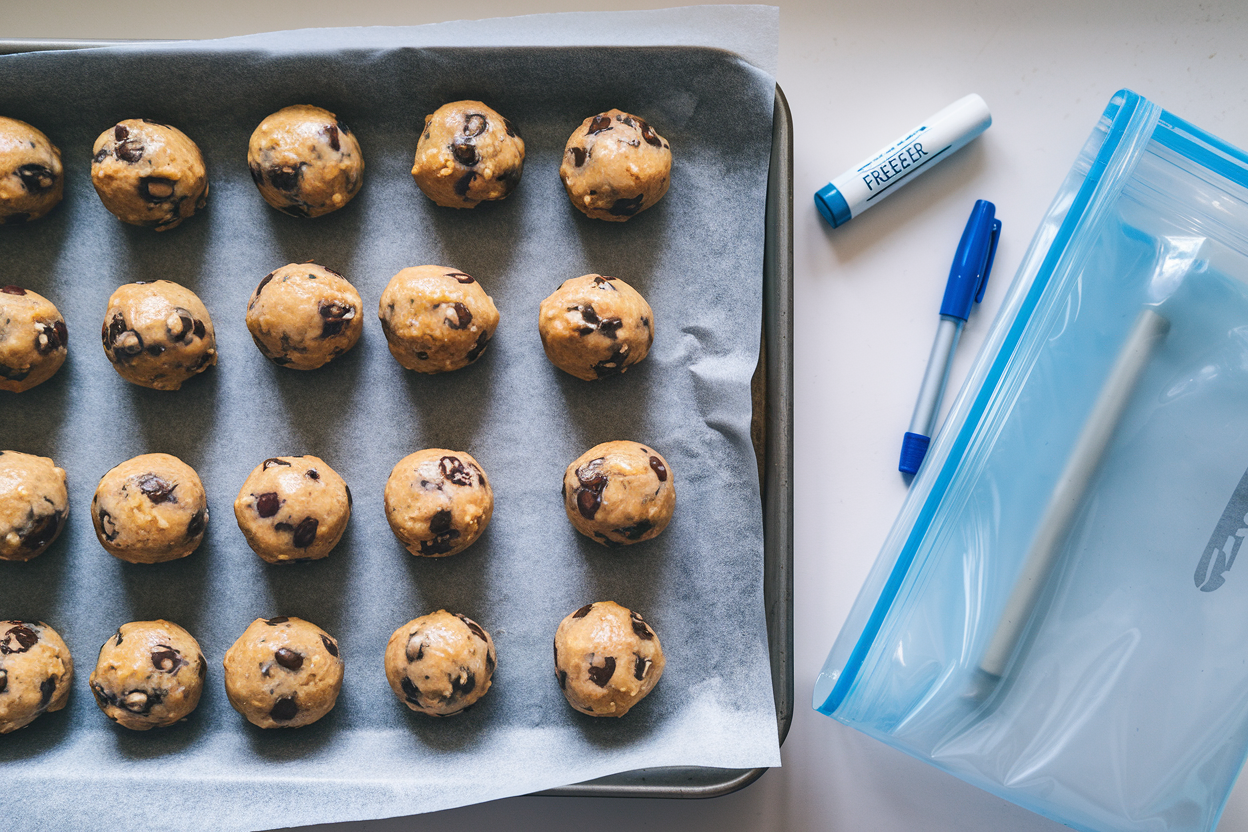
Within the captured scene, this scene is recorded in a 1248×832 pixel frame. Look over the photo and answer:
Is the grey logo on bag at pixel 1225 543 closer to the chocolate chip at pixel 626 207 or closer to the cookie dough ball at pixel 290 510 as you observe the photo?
the chocolate chip at pixel 626 207

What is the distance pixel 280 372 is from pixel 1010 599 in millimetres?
1279

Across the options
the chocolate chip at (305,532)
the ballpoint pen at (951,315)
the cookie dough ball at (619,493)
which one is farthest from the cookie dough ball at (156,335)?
the ballpoint pen at (951,315)

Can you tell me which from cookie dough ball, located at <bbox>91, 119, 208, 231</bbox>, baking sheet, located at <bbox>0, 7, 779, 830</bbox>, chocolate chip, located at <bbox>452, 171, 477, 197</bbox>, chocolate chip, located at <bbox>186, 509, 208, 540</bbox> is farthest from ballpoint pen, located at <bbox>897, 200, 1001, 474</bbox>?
cookie dough ball, located at <bbox>91, 119, 208, 231</bbox>

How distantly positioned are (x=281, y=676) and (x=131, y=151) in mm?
887

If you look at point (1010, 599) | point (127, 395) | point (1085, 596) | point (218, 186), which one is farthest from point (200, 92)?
point (1085, 596)

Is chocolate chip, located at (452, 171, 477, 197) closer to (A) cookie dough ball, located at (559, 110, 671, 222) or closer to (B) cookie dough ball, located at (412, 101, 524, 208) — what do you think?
(B) cookie dough ball, located at (412, 101, 524, 208)

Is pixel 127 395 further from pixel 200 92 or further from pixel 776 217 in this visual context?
pixel 776 217

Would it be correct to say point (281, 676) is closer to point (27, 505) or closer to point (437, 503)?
point (437, 503)

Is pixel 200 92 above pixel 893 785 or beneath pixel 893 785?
above

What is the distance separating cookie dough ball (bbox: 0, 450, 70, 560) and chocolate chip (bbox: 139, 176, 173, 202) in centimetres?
48

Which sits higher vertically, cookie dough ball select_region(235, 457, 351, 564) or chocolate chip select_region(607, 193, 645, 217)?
chocolate chip select_region(607, 193, 645, 217)

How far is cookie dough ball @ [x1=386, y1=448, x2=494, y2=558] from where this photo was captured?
121cm

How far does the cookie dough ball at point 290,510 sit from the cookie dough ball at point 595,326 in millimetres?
434

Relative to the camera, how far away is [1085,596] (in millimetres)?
1223
